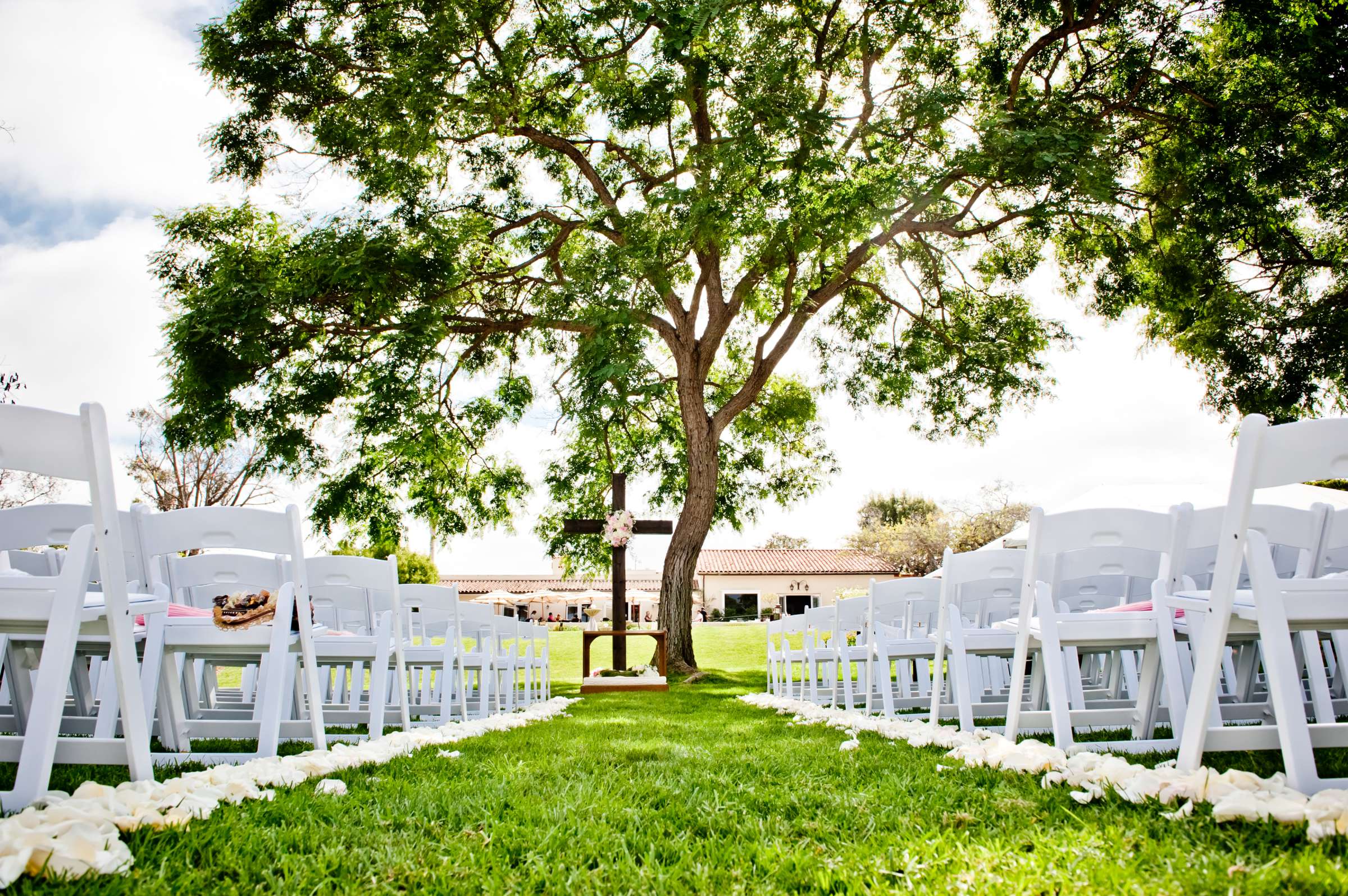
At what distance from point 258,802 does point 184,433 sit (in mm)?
10998

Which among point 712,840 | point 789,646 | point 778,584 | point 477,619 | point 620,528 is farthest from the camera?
point 778,584

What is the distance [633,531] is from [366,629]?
27.1 ft

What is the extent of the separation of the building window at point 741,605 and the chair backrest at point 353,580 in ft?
119

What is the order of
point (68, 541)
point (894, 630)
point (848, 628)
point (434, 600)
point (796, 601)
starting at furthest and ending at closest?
point (796, 601)
point (848, 628)
point (894, 630)
point (434, 600)
point (68, 541)

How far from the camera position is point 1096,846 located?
1902 mm

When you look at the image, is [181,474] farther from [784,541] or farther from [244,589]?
[784,541]

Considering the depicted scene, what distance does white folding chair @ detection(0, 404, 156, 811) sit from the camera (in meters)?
2.26

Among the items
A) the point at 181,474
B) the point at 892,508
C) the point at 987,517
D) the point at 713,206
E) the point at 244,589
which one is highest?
the point at 713,206

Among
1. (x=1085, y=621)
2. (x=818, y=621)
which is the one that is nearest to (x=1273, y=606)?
(x=1085, y=621)

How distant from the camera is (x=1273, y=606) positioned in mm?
2367

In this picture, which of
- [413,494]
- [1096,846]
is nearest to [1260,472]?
[1096,846]

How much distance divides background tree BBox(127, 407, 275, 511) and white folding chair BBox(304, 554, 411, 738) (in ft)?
58.4

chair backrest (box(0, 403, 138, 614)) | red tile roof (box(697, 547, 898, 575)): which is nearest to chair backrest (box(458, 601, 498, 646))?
chair backrest (box(0, 403, 138, 614))

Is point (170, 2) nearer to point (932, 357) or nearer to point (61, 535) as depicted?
point (61, 535)
